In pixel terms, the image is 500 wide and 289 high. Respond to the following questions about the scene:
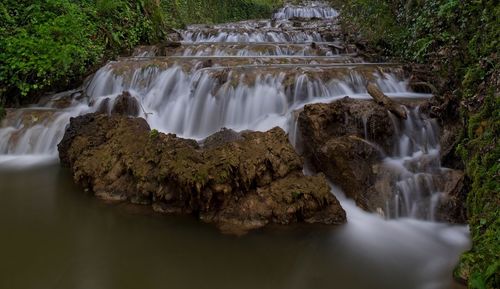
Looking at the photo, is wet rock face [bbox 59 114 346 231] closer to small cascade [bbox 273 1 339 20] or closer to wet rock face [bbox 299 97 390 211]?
wet rock face [bbox 299 97 390 211]

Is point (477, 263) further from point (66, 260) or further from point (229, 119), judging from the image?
point (229, 119)

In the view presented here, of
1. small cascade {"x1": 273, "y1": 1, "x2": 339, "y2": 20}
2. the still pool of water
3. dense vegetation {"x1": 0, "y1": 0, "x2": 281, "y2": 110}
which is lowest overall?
the still pool of water

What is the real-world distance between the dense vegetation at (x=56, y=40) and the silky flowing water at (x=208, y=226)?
0.61m

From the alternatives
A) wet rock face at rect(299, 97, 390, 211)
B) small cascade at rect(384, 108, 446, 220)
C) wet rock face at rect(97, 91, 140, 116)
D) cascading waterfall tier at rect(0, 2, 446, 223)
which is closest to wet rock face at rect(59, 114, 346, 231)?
wet rock face at rect(299, 97, 390, 211)

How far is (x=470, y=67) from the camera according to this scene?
6.15m

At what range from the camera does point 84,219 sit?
520cm

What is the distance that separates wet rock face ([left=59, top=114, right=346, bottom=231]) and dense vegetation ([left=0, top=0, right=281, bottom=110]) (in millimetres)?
3655

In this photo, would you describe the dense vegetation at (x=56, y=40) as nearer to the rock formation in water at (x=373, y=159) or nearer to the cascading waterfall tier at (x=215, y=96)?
the cascading waterfall tier at (x=215, y=96)

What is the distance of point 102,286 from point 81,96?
6099 millimetres

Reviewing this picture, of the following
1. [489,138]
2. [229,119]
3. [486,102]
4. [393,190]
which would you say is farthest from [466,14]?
[229,119]

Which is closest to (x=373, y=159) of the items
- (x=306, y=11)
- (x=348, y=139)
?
(x=348, y=139)

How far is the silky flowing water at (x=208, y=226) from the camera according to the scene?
160 inches

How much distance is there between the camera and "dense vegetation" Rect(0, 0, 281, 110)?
8492mm

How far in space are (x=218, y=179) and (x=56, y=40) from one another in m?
6.39
